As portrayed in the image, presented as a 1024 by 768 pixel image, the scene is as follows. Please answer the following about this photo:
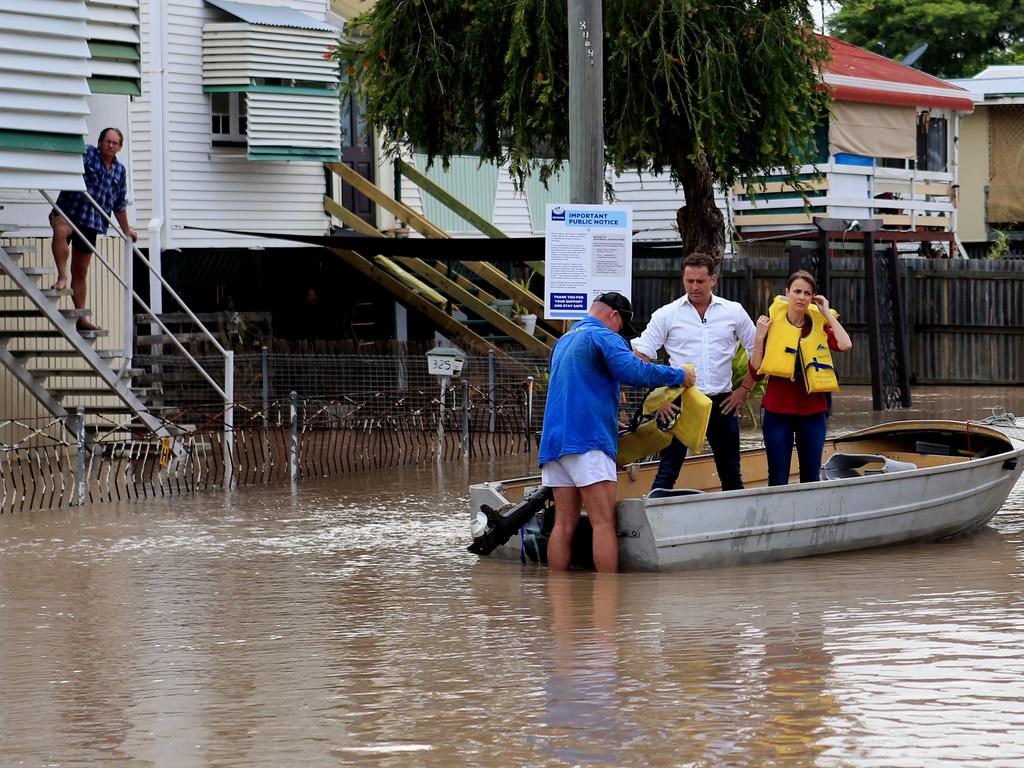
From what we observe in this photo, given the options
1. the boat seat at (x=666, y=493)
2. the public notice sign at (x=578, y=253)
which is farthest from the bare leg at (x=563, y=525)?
the public notice sign at (x=578, y=253)

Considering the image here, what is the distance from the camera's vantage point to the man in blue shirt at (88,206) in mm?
17969

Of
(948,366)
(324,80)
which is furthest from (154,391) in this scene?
(948,366)

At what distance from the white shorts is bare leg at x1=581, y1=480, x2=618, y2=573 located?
4cm

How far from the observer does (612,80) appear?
20125mm

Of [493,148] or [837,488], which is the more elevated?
[493,148]

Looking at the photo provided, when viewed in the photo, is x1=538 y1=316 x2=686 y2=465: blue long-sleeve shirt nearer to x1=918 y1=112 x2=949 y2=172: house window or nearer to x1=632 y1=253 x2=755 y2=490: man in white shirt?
x1=632 y1=253 x2=755 y2=490: man in white shirt

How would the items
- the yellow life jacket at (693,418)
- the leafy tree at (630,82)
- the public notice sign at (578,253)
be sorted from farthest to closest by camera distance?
the leafy tree at (630,82) → the public notice sign at (578,253) → the yellow life jacket at (693,418)

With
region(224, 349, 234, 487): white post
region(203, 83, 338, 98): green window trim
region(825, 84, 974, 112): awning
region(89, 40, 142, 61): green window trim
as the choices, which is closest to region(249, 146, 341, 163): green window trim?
region(203, 83, 338, 98): green window trim

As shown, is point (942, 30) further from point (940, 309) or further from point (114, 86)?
point (114, 86)

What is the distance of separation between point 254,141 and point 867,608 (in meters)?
17.2

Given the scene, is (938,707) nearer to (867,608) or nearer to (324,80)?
(867,608)

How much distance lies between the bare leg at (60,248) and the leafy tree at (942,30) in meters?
35.4

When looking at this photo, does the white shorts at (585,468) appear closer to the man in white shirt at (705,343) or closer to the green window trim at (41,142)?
the man in white shirt at (705,343)

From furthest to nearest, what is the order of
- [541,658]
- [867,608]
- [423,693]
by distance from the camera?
[867,608] < [541,658] < [423,693]
